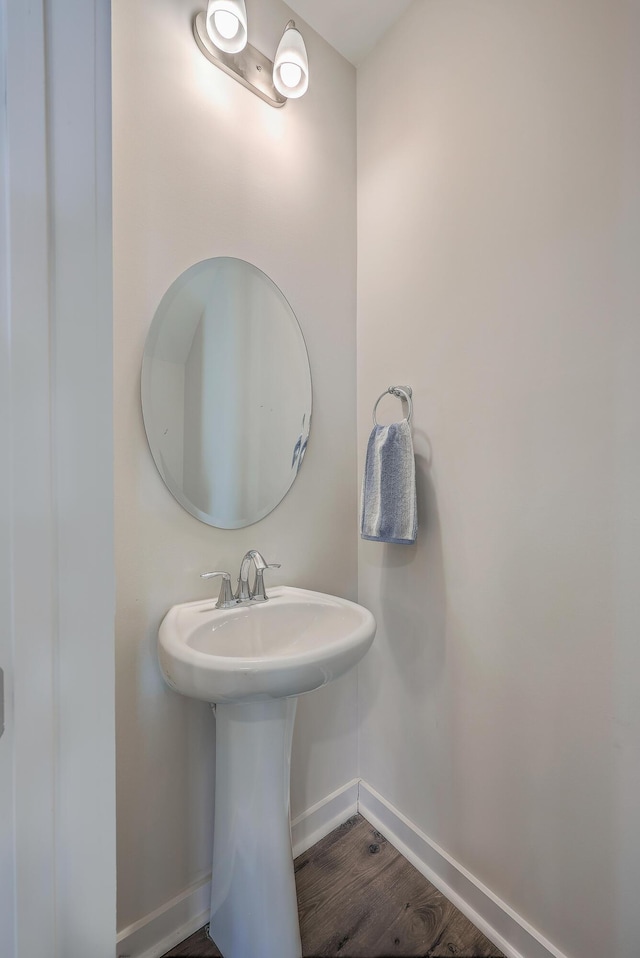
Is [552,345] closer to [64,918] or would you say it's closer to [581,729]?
[581,729]

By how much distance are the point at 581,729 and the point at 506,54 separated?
165 centimetres

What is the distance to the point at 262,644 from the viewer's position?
1141 millimetres

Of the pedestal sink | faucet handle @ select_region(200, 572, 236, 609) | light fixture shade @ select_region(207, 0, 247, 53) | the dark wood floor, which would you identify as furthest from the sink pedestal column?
light fixture shade @ select_region(207, 0, 247, 53)

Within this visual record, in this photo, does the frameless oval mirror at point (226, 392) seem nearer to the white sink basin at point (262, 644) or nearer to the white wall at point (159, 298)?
the white wall at point (159, 298)

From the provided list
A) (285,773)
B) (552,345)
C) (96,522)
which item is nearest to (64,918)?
(96,522)

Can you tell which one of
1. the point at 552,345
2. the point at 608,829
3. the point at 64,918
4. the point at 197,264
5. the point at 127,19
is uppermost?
the point at 127,19

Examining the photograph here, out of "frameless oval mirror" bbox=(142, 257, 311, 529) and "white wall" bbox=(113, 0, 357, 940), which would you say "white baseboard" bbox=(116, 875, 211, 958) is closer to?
"white wall" bbox=(113, 0, 357, 940)

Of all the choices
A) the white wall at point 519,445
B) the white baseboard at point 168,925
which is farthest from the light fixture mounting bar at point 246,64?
the white baseboard at point 168,925

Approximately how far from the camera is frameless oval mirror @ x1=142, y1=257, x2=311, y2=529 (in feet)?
3.60

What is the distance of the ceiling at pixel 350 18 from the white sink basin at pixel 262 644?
1853 mm

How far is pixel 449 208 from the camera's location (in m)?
1.22

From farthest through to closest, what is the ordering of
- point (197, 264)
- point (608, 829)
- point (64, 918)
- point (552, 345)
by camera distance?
1. point (197, 264)
2. point (552, 345)
3. point (608, 829)
4. point (64, 918)

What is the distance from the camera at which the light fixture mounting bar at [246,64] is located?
3.68 feet

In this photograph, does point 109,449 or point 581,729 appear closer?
point 109,449
